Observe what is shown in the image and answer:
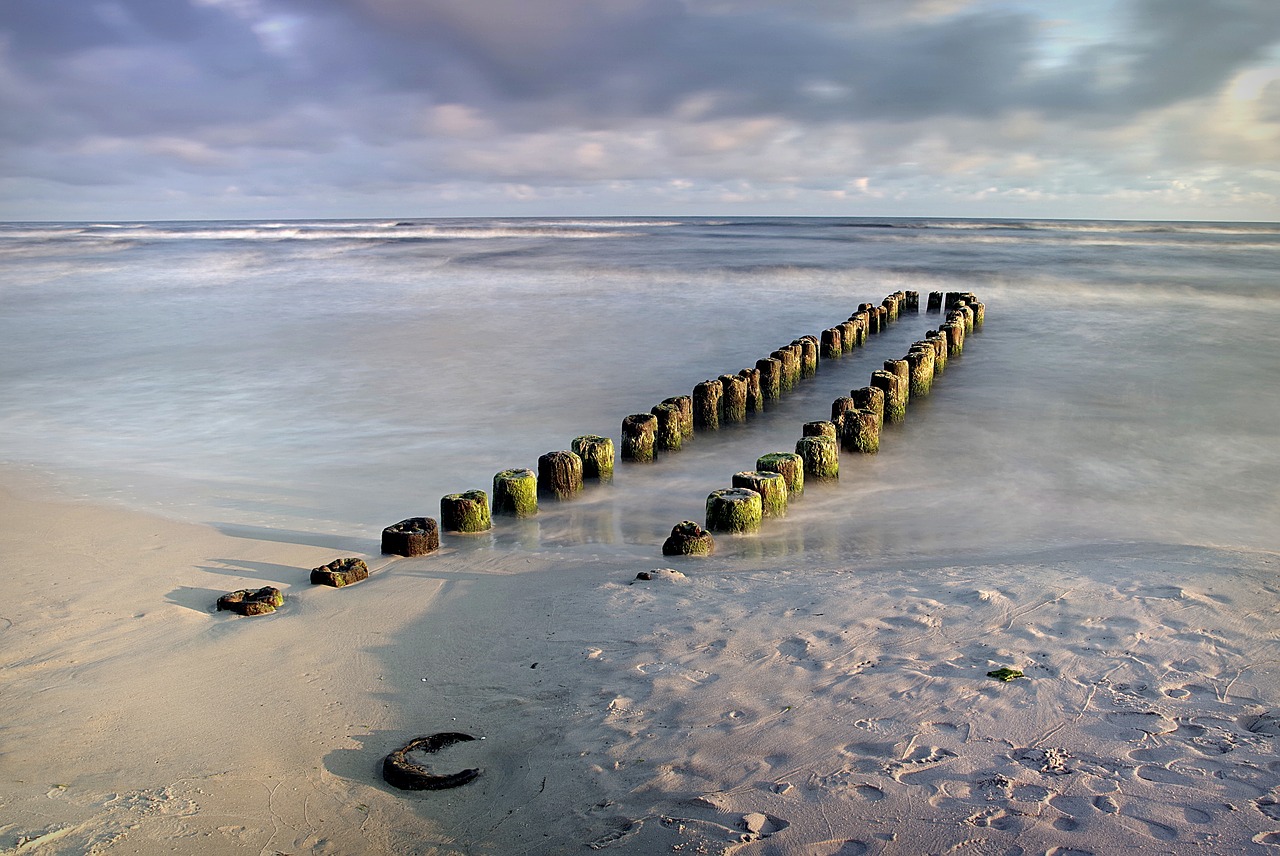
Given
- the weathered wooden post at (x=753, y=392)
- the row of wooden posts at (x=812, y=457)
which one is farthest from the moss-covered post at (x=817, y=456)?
the weathered wooden post at (x=753, y=392)

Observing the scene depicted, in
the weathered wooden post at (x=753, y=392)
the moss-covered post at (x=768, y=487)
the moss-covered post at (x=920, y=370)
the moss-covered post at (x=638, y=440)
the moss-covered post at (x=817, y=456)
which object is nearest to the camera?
the moss-covered post at (x=768, y=487)

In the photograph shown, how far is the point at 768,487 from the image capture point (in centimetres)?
560

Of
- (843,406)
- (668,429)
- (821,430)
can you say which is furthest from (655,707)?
(843,406)

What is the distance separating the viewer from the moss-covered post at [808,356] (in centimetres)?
1077

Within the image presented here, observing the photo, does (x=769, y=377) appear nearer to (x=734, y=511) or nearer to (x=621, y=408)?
(x=621, y=408)

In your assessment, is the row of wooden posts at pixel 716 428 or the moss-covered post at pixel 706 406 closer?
the row of wooden posts at pixel 716 428

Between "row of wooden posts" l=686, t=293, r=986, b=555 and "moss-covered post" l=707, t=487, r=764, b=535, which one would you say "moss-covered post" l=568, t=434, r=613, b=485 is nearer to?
"row of wooden posts" l=686, t=293, r=986, b=555

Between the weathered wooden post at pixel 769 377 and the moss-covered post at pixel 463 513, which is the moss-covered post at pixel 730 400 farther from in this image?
the moss-covered post at pixel 463 513

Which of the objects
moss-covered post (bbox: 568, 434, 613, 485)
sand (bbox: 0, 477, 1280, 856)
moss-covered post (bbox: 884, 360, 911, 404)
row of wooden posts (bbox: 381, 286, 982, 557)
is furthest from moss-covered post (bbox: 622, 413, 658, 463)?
moss-covered post (bbox: 884, 360, 911, 404)

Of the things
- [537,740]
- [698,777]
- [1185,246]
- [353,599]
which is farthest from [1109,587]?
[1185,246]

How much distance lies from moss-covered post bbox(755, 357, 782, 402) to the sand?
4724 millimetres

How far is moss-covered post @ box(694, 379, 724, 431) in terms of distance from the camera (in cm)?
816

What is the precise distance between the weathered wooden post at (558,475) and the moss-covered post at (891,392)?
345 centimetres

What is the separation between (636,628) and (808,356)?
7595 millimetres
